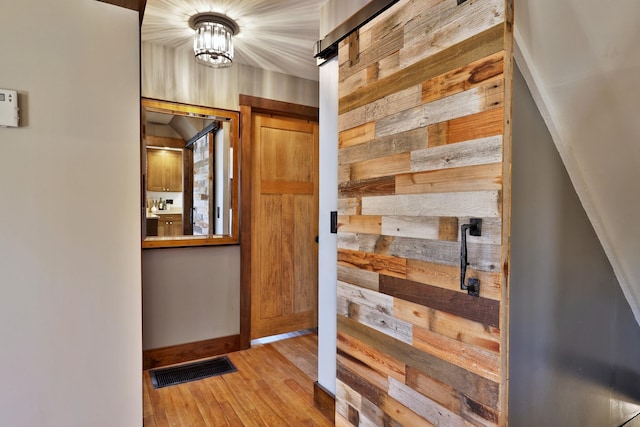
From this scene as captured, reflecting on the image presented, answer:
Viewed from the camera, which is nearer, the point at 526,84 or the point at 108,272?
the point at 526,84

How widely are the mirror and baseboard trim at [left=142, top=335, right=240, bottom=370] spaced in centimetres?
80

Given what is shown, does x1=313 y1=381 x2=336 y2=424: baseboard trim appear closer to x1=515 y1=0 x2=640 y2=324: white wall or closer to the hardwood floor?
Answer: the hardwood floor

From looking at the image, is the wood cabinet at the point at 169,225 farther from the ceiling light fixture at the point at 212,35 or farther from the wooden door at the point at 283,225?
the ceiling light fixture at the point at 212,35

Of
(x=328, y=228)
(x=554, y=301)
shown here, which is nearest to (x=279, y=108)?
(x=328, y=228)

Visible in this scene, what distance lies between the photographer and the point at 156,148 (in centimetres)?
266

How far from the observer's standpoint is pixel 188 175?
2816 millimetres

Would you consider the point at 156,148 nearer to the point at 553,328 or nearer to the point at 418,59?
the point at 418,59

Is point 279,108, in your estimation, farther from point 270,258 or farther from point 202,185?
point 270,258

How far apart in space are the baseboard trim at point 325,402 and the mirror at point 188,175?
1372mm

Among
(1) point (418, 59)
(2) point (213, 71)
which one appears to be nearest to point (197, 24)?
(2) point (213, 71)

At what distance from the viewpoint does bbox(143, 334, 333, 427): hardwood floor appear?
2.00 metres

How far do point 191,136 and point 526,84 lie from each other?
7.84 feet

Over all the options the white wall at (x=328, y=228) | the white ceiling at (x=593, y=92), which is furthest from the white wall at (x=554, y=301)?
the white wall at (x=328, y=228)

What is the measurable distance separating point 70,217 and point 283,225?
1.99m
